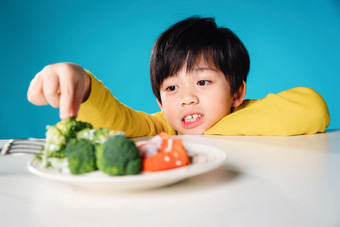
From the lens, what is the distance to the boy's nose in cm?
133

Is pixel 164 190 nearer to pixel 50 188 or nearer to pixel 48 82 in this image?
pixel 50 188

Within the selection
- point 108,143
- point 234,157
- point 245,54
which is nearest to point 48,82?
point 108,143

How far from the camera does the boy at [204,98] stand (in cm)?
121

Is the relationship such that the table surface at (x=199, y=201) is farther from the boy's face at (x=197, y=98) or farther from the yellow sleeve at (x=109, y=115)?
the boy's face at (x=197, y=98)

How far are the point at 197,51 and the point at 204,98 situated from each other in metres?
0.22

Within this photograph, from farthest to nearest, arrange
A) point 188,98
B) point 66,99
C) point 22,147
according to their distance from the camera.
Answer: point 188,98
point 66,99
point 22,147

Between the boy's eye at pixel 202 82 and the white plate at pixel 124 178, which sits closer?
the white plate at pixel 124 178

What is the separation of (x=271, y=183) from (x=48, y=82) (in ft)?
1.66

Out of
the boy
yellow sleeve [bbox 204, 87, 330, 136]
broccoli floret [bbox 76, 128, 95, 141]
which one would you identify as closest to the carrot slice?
broccoli floret [bbox 76, 128, 95, 141]

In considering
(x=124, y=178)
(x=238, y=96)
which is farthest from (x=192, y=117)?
(x=124, y=178)

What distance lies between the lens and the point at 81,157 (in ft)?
1.42

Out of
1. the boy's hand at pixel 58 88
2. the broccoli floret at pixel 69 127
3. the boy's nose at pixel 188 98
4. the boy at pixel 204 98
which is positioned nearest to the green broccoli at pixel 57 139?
the broccoli floret at pixel 69 127

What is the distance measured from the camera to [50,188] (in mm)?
496

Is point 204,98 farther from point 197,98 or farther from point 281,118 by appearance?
point 281,118
